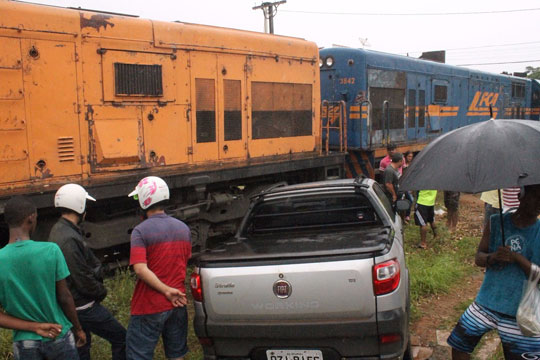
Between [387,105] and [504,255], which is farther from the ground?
[387,105]

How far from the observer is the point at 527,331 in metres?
3.14

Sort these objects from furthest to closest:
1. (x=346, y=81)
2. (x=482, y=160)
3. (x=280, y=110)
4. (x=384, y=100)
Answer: (x=384, y=100)
(x=346, y=81)
(x=280, y=110)
(x=482, y=160)

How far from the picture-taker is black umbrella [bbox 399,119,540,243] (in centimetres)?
295

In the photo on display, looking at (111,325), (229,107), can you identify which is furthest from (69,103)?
(111,325)

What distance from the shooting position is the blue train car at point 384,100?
10.9 meters

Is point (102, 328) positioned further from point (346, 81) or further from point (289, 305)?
point (346, 81)

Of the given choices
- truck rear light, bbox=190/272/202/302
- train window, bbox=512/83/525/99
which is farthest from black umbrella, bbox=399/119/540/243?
train window, bbox=512/83/525/99

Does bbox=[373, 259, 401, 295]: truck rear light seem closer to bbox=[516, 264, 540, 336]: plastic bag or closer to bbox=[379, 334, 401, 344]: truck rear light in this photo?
bbox=[379, 334, 401, 344]: truck rear light

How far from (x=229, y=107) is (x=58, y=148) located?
2846mm

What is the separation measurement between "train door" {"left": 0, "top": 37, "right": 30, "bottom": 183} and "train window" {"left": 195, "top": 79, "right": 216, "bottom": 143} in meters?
2.54

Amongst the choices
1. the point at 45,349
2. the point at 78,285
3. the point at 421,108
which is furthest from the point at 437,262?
the point at 421,108

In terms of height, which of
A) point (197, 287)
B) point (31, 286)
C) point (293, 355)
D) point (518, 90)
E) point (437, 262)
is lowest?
point (437, 262)

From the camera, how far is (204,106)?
7539mm

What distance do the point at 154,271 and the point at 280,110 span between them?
18.4 feet
